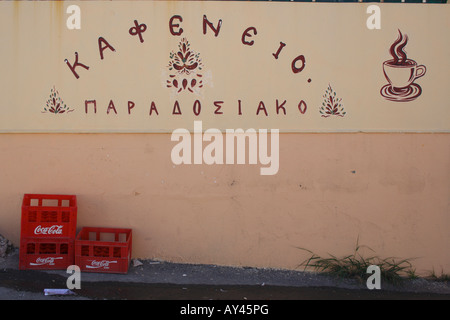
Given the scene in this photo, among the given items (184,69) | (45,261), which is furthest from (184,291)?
(184,69)

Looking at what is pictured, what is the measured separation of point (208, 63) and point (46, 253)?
9.21 feet

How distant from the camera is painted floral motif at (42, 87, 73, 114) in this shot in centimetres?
490

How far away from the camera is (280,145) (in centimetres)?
493

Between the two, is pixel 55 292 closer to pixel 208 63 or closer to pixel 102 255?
pixel 102 255

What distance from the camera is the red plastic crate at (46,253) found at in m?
4.56

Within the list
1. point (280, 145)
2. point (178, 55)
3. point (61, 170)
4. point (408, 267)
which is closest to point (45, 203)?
point (61, 170)

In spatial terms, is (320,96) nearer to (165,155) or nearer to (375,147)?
(375,147)

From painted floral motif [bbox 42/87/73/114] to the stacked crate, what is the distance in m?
1.09

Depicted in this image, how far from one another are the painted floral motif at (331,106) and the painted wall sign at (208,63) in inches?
0.5

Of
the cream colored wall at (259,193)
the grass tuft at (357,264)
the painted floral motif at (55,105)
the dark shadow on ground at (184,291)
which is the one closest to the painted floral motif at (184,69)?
the cream colored wall at (259,193)

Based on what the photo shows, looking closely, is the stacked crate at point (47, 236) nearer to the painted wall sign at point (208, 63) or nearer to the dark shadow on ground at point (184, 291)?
the dark shadow on ground at point (184, 291)

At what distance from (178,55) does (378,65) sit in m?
2.33

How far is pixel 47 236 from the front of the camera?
181 inches

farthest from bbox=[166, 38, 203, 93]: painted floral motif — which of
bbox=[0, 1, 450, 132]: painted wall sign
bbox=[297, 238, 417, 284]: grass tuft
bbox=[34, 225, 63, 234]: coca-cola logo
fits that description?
bbox=[297, 238, 417, 284]: grass tuft
